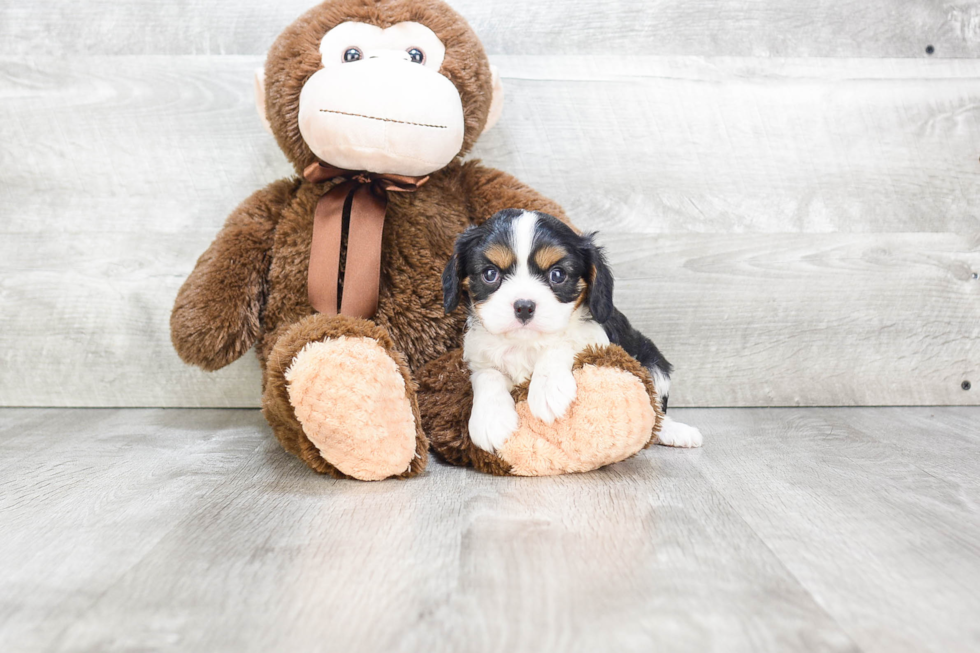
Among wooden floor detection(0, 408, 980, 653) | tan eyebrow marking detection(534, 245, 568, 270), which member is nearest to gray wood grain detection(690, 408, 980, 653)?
wooden floor detection(0, 408, 980, 653)

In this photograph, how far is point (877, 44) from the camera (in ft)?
6.68

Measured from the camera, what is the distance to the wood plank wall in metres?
2.01

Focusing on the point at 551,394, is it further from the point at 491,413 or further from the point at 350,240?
the point at 350,240

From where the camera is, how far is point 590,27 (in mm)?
2021

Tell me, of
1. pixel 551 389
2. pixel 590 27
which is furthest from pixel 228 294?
pixel 590 27

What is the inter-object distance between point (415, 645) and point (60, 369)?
171 centimetres

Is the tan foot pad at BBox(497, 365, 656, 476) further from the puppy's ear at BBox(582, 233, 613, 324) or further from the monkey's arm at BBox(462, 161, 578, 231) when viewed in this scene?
the monkey's arm at BBox(462, 161, 578, 231)

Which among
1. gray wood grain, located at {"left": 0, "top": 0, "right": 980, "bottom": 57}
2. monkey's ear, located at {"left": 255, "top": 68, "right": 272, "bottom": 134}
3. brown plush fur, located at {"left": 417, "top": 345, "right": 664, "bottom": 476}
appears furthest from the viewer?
gray wood grain, located at {"left": 0, "top": 0, "right": 980, "bottom": 57}

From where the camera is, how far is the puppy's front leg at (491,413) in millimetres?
1370

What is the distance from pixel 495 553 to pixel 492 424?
14.9 inches

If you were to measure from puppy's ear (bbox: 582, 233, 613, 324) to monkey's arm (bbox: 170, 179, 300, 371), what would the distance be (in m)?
0.72

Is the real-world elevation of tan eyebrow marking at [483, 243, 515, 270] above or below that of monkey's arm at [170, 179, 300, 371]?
above

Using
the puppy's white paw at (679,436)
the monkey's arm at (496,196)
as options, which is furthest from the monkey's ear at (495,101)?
the puppy's white paw at (679,436)

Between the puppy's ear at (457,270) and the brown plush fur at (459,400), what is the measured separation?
166 mm
